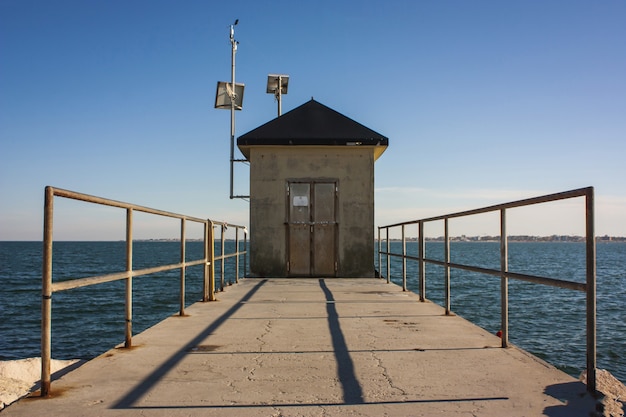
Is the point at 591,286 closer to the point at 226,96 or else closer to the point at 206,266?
the point at 206,266

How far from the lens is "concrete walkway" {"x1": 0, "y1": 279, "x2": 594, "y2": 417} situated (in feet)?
9.02

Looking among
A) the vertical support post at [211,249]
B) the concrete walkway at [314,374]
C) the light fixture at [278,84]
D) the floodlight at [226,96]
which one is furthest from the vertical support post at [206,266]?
the light fixture at [278,84]

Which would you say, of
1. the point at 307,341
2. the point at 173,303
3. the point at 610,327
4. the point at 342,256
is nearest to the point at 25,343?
the point at 173,303

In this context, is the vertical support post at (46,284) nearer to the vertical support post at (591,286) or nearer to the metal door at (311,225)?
the vertical support post at (591,286)

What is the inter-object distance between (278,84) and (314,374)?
10805mm

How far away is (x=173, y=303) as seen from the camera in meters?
23.8

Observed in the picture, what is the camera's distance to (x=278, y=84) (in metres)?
13.3

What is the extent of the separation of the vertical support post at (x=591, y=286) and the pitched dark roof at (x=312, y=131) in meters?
7.69

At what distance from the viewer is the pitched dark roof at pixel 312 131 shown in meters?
10.6

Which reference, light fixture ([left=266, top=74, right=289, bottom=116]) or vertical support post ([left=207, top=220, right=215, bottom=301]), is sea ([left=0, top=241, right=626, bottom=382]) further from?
light fixture ([left=266, top=74, right=289, bottom=116])

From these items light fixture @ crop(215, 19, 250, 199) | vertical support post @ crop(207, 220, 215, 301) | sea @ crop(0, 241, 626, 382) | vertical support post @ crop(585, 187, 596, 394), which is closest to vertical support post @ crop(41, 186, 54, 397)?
vertical support post @ crop(585, 187, 596, 394)

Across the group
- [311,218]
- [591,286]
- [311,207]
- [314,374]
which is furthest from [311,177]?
[591,286]

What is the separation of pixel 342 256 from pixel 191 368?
7411 mm

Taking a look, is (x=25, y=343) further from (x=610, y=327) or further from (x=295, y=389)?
(x=610, y=327)
